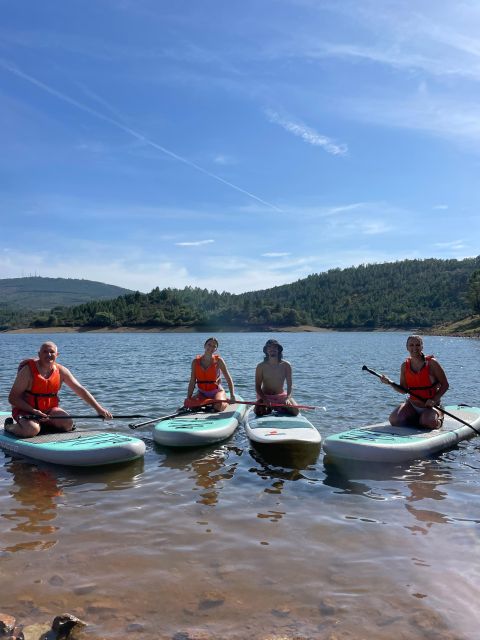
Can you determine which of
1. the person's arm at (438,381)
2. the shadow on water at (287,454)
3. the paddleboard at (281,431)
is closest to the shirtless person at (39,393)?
the paddleboard at (281,431)

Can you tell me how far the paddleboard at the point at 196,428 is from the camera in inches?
336

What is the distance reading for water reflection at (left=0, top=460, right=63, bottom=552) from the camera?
513 cm

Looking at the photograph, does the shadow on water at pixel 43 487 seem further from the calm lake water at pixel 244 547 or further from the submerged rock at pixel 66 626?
the submerged rock at pixel 66 626

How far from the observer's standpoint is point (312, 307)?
493 ft

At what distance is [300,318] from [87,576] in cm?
12456

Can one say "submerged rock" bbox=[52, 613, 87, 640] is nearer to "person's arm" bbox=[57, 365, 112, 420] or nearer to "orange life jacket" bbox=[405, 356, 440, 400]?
"person's arm" bbox=[57, 365, 112, 420]

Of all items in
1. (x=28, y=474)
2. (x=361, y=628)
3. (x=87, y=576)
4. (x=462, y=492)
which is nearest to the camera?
(x=361, y=628)

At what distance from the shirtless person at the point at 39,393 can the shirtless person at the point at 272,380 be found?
10.3 feet

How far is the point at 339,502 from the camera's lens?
6.22m

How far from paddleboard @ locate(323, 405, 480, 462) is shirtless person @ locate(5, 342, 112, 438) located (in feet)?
12.1

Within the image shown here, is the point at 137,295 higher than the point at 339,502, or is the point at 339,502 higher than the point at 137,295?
the point at 137,295

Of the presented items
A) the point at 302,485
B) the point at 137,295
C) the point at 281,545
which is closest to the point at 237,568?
the point at 281,545

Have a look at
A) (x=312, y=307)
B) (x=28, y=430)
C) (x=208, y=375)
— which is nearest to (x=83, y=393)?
(x=28, y=430)

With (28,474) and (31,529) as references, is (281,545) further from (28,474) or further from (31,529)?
(28,474)
